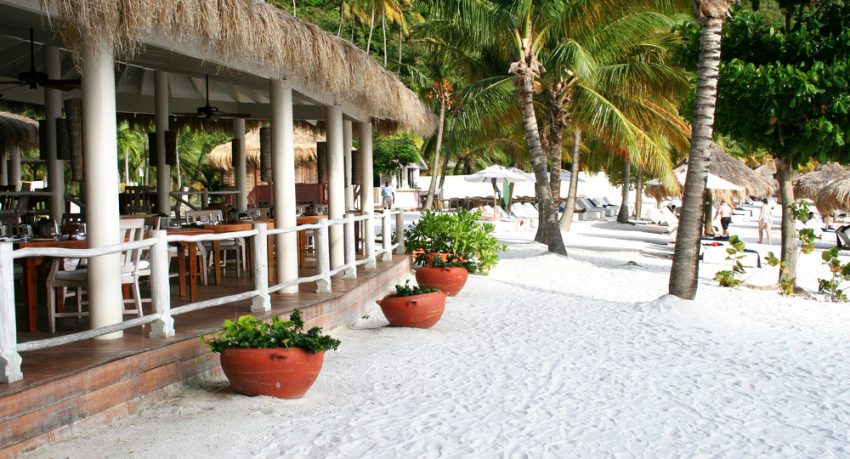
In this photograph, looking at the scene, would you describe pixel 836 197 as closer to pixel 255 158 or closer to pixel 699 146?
pixel 699 146

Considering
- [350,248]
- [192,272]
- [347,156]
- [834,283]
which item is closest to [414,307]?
[350,248]

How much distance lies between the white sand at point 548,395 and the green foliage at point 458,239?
1.95 m

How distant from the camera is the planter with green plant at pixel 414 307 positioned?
805 cm

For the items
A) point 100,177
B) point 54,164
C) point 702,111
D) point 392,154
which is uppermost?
point 392,154

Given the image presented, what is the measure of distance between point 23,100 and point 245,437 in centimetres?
956

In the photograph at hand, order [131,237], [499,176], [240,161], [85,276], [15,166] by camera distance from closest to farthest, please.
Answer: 1. [85,276]
2. [131,237]
3. [240,161]
4. [15,166]
5. [499,176]

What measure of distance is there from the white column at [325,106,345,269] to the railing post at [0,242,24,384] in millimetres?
5461

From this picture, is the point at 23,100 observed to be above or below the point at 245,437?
above

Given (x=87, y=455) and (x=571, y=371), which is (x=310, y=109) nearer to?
(x=571, y=371)

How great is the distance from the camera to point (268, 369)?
5211mm

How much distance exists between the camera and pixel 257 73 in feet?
24.7

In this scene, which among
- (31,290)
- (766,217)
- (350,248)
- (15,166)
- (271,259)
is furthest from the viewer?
(766,217)

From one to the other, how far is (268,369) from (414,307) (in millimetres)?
2973

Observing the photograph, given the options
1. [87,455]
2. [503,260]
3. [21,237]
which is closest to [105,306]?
[87,455]
